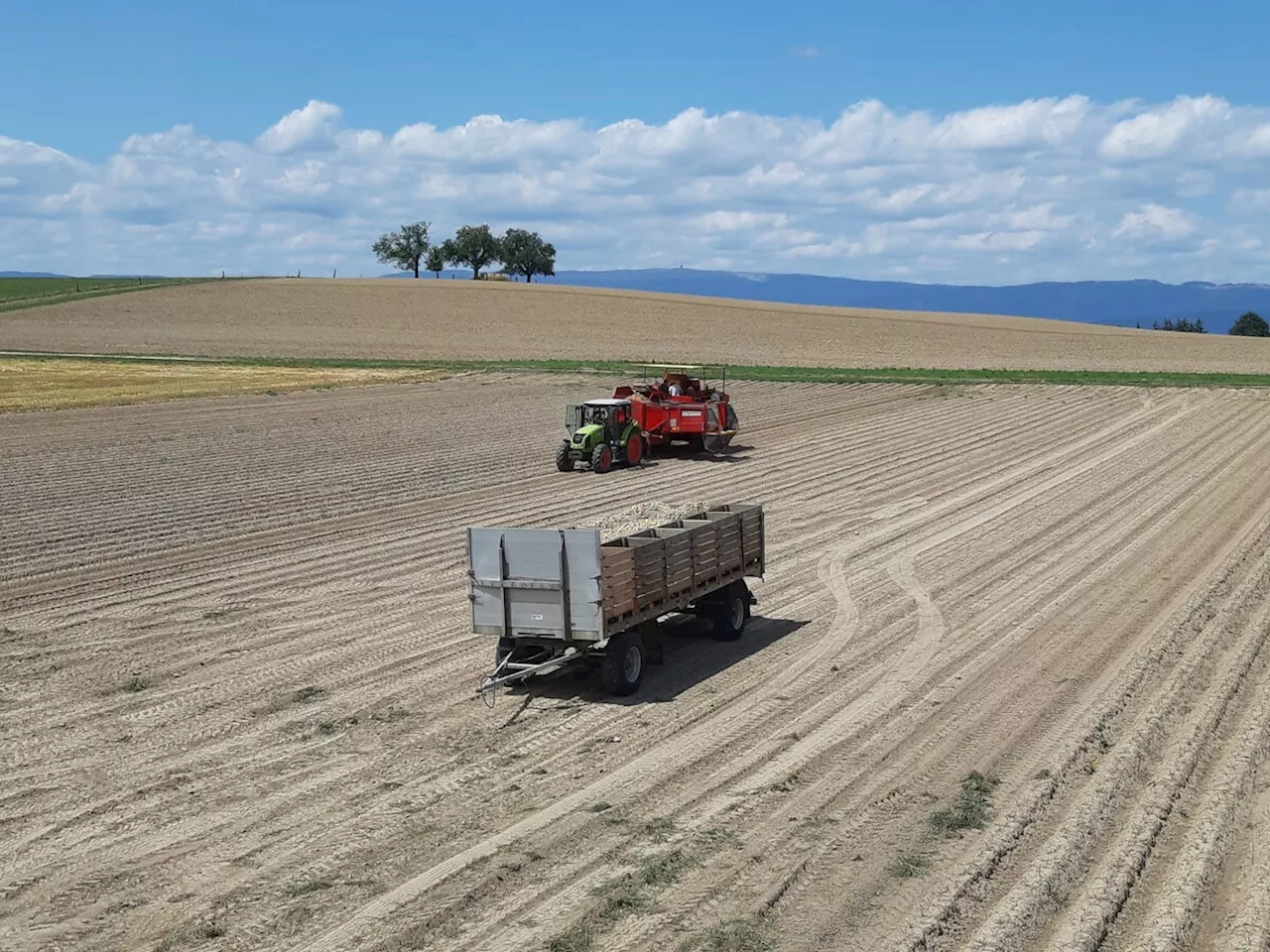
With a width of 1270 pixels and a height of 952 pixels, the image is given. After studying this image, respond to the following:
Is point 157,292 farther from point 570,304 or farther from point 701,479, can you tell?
point 701,479

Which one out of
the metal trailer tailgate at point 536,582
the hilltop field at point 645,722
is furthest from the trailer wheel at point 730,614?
the metal trailer tailgate at point 536,582

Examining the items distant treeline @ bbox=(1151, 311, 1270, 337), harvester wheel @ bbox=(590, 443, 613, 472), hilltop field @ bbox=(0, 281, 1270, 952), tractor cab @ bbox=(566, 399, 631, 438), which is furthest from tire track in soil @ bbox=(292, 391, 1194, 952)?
distant treeline @ bbox=(1151, 311, 1270, 337)

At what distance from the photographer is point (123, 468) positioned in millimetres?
28375

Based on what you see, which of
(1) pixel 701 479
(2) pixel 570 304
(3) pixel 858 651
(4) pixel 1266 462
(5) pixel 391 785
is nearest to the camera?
(5) pixel 391 785

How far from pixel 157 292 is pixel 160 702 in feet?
284

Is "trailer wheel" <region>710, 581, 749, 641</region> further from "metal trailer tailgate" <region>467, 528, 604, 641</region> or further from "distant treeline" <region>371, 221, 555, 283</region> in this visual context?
"distant treeline" <region>371, 221, 555, 283</region>

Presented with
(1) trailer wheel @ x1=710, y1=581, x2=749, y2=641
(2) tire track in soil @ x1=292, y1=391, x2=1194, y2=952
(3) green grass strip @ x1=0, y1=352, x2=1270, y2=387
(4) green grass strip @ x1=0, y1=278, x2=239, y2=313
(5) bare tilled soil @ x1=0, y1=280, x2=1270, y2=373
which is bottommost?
(2) tire track in soil @ x1=292, y1=391, x2=1194, y2=952

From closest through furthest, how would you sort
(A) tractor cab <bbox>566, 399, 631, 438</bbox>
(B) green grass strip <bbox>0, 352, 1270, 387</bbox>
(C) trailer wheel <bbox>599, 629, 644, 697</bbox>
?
(C) trailer wheel <bbox>599, 629, 644, 697</bbox>
(A) tractor cab <bbox>566, 399, 631, 438</bbox>
(B) green grass strip <bbox>0, 352, 1270, 387</bbox>

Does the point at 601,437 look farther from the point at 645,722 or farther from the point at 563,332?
the point at 563,332

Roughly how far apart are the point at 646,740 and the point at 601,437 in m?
17.5

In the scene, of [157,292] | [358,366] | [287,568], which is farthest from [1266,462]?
[157,292]

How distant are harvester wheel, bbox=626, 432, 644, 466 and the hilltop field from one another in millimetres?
560

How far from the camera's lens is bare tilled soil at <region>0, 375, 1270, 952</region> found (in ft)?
29.0

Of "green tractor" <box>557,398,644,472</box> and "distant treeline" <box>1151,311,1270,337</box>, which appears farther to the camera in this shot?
"distant treeline" <box>1151,311,1270,337</box>
